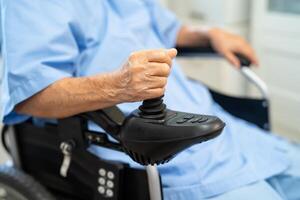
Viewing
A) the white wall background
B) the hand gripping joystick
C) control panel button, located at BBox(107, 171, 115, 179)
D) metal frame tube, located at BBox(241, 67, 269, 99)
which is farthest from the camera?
the white wall background

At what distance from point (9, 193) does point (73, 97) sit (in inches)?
10.7

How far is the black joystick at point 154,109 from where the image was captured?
0.67 meters

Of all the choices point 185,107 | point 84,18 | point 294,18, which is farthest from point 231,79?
point 84,18

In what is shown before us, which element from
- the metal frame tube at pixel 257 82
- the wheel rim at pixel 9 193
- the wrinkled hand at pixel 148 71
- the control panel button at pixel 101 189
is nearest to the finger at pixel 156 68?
the wrinkled hand at pixel 148 71

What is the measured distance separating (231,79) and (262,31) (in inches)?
10.5

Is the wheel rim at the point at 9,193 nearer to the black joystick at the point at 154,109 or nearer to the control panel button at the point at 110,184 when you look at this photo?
the control panel button at the point at 110,184

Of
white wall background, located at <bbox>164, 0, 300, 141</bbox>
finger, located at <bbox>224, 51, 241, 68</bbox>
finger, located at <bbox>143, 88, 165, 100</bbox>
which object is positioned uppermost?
finger, located at <bbox>143, 88, 165, 100</bbox>

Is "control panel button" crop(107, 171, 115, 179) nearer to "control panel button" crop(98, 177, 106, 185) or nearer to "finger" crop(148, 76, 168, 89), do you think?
"control panel button" crop(98, 177, 106, 185)

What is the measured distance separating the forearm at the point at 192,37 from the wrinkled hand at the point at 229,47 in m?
0.03

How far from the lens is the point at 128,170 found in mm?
797

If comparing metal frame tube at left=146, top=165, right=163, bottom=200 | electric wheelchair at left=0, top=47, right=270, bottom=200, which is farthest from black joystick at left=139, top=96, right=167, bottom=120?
metal frame tube at left=146, top=165, right=163, bottom=200

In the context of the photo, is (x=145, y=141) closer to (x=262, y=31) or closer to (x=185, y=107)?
(x=185, y=107)

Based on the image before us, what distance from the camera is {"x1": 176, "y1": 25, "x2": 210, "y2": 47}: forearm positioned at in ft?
4.11

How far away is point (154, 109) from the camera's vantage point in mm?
672
